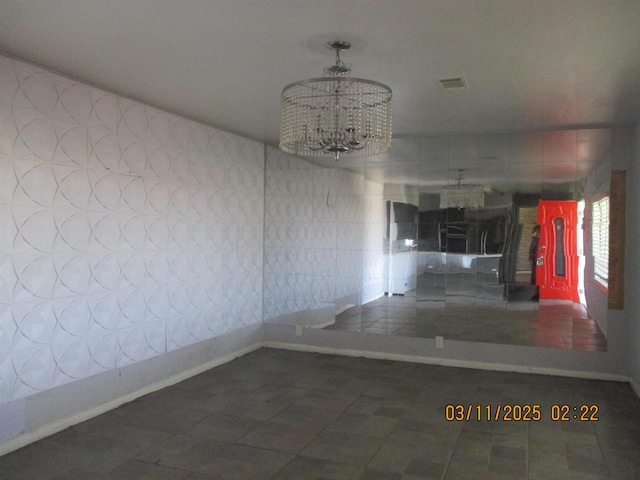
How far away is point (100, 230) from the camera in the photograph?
11.6ft

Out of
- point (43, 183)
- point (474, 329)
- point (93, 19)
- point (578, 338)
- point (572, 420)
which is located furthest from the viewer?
point (474, 329)

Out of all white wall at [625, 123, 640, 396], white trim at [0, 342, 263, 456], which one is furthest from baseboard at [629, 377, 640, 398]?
white trim at [0, 342, 263, 456]

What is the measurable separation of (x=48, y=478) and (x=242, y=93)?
2671 mm

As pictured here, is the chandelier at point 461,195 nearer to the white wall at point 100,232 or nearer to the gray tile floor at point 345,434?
the gray tile floor at point 345,434

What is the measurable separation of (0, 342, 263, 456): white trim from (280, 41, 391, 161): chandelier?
236cm

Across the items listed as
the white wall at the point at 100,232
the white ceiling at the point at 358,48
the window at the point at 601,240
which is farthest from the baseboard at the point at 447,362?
the white ceiling at the point at 358,48

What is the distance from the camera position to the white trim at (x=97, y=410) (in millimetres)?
3011

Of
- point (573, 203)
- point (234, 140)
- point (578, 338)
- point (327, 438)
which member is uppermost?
point (234, 140)

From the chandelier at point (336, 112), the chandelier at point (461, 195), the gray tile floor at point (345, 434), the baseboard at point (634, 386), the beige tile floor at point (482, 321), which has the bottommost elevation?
the gray tile floor at point (345, 434)

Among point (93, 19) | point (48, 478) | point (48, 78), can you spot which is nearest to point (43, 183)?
point (48, 78)

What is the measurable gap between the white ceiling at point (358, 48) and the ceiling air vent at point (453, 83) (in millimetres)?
51

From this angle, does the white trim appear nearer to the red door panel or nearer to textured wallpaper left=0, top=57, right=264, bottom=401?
textured wallpaper left=0, top=57, right=264, bottom=401

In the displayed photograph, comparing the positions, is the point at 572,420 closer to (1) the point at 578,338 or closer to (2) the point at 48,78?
(1) the point at 578,338

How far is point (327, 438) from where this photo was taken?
10.6 ft
